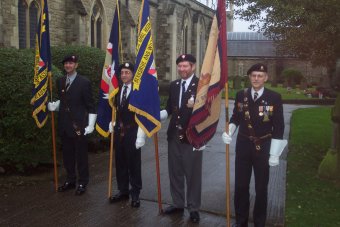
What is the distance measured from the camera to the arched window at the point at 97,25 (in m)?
18.0

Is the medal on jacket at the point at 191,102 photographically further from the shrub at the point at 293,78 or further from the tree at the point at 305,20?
the shrub at the point at 293,78

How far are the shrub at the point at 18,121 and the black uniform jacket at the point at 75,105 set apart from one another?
851 millimetres

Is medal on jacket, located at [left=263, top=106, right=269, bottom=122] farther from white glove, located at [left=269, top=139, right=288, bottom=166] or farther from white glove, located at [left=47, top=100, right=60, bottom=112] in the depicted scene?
white glove, located at [left=47, top=100, right=60, bottom=112]

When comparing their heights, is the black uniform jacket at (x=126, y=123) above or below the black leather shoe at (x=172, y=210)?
above

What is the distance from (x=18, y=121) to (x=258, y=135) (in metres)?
3.96

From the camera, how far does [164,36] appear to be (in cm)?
2720

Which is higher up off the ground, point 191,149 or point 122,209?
point 191,149

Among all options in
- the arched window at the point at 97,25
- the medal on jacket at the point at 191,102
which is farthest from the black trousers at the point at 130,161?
the arched window at the point at 97,25

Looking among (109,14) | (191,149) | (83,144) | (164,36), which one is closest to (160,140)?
(83,144)

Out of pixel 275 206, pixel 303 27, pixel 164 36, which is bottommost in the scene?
pixel 275 206

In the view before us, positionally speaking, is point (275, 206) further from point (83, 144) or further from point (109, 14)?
point (109, 14)

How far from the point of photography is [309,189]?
625cm

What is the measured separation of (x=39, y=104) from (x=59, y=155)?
239 cm

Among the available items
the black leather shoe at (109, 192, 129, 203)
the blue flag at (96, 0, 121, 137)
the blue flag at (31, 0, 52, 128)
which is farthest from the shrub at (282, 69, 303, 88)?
the black leather shoe at (109, 192, 129, 203)
